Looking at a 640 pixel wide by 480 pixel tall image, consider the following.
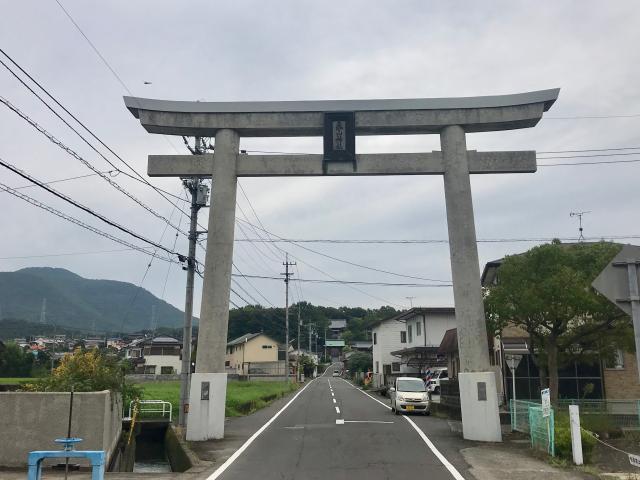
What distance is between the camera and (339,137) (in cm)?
1734

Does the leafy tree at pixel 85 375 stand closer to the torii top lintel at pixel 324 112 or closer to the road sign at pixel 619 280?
the torii top lintel at pixel 324 112

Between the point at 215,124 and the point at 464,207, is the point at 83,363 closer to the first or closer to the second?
the point at 215,124

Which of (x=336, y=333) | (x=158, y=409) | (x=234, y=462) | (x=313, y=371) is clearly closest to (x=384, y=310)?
(x=336, y=333)

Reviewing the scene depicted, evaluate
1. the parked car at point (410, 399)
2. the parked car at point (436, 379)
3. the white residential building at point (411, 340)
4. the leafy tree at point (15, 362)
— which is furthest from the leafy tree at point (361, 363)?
the parked car at point (410, 399)

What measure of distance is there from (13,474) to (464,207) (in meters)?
13.2

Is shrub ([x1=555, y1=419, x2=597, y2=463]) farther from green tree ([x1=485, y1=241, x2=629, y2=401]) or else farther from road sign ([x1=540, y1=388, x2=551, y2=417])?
green tree ([x1=485, y1=241, x2=629, y2=401])

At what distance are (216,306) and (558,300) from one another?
10313mm

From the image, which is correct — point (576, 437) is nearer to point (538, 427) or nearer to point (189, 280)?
point (538, 427)

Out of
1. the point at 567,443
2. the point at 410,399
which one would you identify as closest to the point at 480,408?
the point at 567,443

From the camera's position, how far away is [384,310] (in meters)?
163

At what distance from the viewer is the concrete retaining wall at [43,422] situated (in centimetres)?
1087

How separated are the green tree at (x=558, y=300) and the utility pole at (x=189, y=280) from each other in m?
10.8

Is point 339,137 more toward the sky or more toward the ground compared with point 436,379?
more toward the sky

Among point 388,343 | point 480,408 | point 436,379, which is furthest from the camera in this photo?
point 388,343
